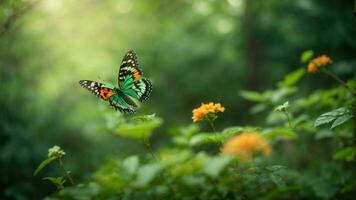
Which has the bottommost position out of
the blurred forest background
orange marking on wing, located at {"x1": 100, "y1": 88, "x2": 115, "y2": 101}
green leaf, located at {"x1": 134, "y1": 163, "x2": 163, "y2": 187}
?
green leaf, located at {"x1": 134, "y1": 163, "x2": 163, "y2": 187}

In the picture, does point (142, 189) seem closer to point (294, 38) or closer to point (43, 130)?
→ point (43, 130)

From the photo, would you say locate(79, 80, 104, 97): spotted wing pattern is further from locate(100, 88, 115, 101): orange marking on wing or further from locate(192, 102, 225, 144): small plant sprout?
locate(192, 102, 225, 144): small plant sprout

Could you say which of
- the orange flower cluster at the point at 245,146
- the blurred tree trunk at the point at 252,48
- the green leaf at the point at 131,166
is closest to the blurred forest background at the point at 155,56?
the blurred tree trunk at the point at 252,48

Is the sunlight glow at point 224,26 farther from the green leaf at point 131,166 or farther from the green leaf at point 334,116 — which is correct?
the green leaf at point 131,166

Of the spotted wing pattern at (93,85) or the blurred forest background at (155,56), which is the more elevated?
the blurred forest background at (155,56)

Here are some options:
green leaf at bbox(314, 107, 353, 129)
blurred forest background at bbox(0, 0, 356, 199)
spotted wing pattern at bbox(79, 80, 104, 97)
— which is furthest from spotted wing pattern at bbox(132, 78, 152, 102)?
blurred forest background at bbox(0, 0, 356, 199)

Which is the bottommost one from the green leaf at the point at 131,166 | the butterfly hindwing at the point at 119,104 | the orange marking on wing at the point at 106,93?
the green leaf at the point at 131,166

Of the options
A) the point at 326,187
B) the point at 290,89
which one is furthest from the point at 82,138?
the point at 326,187
